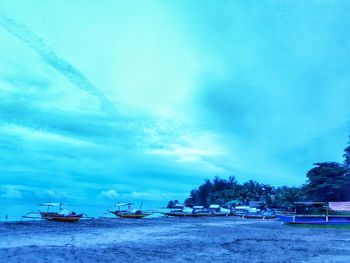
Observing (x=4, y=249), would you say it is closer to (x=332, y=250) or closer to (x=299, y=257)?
(x=299, y=257)

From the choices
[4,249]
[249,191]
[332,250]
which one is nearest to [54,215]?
[4,249]

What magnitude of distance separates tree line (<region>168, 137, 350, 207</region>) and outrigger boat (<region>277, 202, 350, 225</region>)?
306 inches

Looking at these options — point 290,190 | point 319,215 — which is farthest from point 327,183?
point 290,190

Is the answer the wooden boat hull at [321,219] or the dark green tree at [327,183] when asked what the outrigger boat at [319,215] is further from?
the dark green tree at [327,183]

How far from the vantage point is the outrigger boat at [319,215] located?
31.7 metres

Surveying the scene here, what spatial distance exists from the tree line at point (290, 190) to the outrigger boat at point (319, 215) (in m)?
7.77

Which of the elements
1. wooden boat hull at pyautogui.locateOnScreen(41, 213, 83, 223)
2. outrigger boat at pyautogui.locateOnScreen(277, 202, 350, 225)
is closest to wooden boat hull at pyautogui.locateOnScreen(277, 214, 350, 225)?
outrigger boat at pyautogui.locateOnScreen(277, 202, 350, 225)

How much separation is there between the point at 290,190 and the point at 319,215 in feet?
129

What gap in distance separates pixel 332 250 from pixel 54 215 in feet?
111

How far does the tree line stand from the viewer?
45184 millimetres

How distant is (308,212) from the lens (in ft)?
126

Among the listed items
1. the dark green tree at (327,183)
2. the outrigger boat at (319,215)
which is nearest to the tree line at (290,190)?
the dark green tree at (327,183)

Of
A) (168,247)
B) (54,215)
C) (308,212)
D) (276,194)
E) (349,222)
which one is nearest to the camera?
(168,247)

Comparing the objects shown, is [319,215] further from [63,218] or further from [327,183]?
[63,218]
